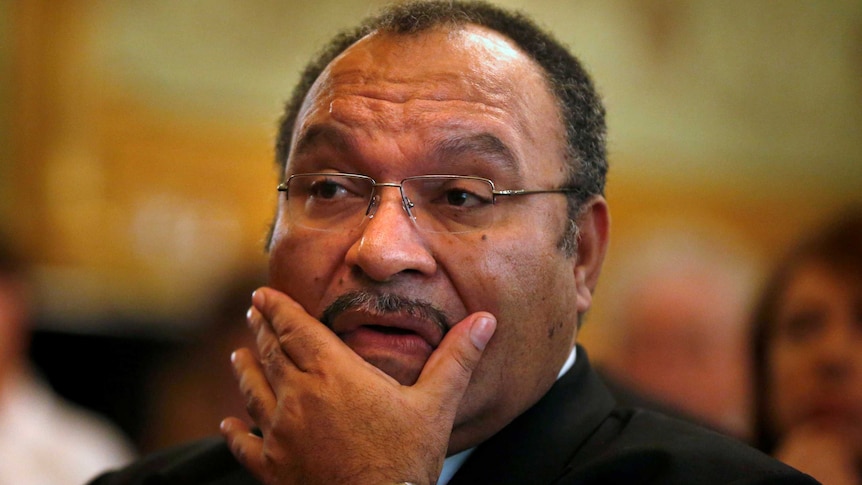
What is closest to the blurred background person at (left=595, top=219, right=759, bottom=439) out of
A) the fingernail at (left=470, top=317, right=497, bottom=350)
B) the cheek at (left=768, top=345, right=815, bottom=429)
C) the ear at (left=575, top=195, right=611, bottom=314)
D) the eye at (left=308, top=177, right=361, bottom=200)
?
the cheek at (left=768, top=345, right=815, bottom=429)

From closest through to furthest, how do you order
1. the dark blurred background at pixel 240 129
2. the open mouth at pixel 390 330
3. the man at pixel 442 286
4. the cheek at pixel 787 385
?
1. the man at pixel 442 286
2. the open mouth at pixel 390 330
3. the cheek at pixel 787 385
4. the dark blurred background at pixel 240 129

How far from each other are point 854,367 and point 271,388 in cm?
164

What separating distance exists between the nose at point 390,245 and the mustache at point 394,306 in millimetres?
42

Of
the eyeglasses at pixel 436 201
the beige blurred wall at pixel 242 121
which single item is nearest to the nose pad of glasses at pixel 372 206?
the eyeglasses at pixel 436 201

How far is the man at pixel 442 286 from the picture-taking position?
1.79 metres

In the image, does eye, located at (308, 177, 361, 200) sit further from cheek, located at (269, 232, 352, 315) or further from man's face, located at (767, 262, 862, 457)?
man's face, located at (767, 262, 862, 457)

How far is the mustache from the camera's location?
1886mm

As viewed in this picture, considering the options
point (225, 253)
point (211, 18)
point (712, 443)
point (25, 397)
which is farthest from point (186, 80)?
point (712, 443)

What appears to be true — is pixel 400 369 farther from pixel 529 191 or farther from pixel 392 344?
pixel 529 191

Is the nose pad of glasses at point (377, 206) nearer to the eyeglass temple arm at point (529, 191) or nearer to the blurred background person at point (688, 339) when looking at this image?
the eyeglass temple arm at point (529, 191)

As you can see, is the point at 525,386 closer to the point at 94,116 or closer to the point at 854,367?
the point at 854,367

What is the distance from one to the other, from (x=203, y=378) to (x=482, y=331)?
318cm

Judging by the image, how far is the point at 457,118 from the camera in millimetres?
2016

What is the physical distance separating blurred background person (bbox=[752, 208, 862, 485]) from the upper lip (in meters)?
1.25
